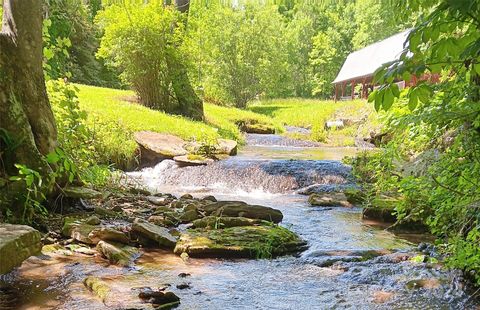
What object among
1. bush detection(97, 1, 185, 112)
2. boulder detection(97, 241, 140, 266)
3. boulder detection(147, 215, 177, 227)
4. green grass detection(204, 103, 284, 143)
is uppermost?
bush detection(97, 1, 185, 112)

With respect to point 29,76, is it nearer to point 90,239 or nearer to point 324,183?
point 90,239

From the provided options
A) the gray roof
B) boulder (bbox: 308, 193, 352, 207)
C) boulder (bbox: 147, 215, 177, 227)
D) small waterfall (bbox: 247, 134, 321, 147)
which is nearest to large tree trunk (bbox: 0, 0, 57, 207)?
boulder (bbox: 147, 215, 177, 227)

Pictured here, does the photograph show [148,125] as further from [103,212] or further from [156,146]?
[103,212]

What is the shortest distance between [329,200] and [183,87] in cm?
881

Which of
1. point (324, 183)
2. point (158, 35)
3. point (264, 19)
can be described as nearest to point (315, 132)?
point (158, 35)

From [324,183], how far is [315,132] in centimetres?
875

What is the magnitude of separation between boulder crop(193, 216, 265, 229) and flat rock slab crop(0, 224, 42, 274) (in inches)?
78.7

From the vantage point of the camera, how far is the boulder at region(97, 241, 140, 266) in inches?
136

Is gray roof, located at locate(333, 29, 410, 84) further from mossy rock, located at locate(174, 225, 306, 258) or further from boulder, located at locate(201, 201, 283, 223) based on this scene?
mossy rock, located at locate(174, 225, 306, 258)

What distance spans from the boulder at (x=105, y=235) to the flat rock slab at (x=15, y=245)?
741 mm

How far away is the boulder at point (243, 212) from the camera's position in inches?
207

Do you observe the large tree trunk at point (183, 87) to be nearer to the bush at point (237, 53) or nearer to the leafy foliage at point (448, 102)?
the leafy foliage at point (448, 102)

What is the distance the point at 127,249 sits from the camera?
3.76 m

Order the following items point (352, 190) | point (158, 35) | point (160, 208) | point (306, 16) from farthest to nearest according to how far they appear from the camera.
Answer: point (306, 16) → point (158, 35) → point (352, 190) → point (160, 208)
